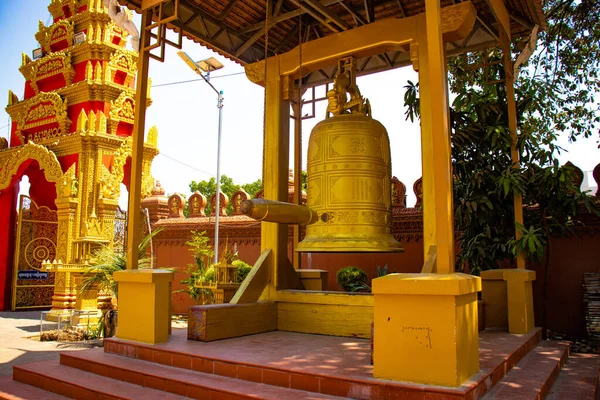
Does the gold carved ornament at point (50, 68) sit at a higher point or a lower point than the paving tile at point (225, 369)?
higher

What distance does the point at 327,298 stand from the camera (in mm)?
5496

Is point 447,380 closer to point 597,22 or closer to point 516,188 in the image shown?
point 516,188

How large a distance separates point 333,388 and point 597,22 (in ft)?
28.2

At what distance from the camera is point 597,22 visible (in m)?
8.91

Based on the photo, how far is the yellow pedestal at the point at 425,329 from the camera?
327 cm

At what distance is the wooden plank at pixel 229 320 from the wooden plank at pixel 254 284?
0.14m

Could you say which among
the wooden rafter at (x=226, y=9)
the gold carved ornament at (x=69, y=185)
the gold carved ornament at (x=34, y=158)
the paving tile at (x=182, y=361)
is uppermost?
the wooden rafter at (x=226, y=9)

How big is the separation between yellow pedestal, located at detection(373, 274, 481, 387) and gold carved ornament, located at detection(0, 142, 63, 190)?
11.4 meters

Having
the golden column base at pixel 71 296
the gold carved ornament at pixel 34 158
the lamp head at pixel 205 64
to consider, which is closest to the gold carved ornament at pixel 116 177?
the gold carved ornament at pixel 34 158

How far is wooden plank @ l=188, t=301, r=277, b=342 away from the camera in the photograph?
16.6ft

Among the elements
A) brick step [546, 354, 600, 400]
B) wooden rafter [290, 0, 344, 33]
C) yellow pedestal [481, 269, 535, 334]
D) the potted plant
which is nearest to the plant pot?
the potted plant

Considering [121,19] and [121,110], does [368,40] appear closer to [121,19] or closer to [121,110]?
[121,19]

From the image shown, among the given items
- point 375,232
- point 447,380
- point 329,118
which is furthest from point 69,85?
point 447,380

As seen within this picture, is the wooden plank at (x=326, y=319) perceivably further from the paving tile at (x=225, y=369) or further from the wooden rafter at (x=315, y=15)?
the wooden rafter at (x=315, y=15)
